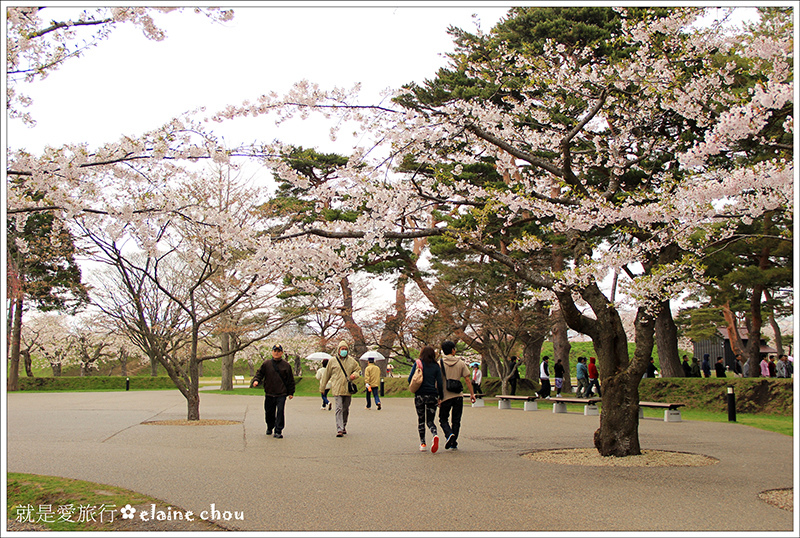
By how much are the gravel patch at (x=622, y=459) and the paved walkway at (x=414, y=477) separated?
29cm

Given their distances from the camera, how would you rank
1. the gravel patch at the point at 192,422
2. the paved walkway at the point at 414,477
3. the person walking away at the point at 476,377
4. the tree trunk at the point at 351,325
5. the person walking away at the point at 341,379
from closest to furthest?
the paved walkway at the point at 414,477 → the person walking away at the point at 341,379 → the gravel patch at the point at 192,422 → the person walking away at the point at 476,377 → the tree trunk at the point at 351,325

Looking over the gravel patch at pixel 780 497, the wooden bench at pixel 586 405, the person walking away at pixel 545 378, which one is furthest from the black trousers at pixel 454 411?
the person walking away at pixel 545 378

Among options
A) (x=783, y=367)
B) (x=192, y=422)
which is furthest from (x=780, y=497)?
(x=783, y=367)

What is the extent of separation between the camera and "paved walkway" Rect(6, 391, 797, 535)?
4.68m

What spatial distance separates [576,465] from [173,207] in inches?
235

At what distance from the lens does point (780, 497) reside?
5492mm

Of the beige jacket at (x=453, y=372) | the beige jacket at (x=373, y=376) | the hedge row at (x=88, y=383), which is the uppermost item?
the beige jacket at (x=453, y=372)

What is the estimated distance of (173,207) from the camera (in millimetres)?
7793

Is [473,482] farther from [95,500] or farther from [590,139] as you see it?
[590,139]

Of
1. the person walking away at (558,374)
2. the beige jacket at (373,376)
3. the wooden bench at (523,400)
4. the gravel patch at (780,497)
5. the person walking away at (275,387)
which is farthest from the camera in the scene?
the person walking away at (558,374)

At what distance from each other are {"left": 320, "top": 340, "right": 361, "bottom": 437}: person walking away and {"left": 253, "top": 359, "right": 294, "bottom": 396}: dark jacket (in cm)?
73

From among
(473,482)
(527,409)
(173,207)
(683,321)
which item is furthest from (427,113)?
(683,321)

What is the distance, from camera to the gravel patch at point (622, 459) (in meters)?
7.44

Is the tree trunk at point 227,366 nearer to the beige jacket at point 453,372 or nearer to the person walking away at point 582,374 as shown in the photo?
the person walking away at point 582,374
